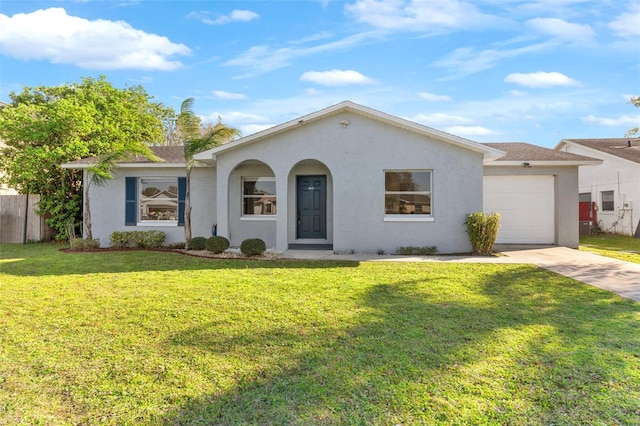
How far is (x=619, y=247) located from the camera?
44.0 ft

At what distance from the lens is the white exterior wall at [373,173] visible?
36.4 ft

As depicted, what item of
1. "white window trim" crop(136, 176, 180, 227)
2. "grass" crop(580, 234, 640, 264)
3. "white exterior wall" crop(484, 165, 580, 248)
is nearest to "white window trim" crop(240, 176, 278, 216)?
"white window trim" crop(136, 176, 180, 227)

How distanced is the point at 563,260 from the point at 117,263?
1221cm

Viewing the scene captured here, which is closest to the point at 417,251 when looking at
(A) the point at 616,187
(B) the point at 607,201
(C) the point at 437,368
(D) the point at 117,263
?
(C) the point at 437,368

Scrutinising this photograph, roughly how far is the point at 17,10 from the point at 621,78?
2564 centimetres

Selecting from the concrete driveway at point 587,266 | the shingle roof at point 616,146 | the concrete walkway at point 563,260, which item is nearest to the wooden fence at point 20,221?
the concrete walkway at point 563,260

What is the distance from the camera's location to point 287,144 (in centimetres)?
1150

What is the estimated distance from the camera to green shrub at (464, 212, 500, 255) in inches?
412

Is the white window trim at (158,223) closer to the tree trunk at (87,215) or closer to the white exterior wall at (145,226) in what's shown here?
the white exterior wall at (145,226)

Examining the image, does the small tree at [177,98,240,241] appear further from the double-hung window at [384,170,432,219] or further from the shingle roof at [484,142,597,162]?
the shingle roof at [484,142,597,162]

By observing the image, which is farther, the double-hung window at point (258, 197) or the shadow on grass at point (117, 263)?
the double-hung window at point (258, 197)

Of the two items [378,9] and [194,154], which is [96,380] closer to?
[194,154]

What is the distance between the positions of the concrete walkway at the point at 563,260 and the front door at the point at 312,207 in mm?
1781

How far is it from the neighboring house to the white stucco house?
21.3 feet
